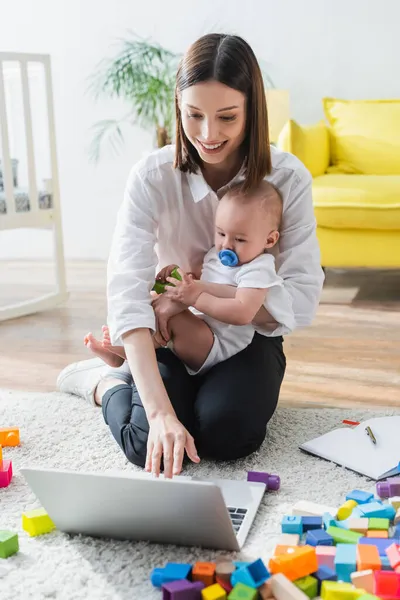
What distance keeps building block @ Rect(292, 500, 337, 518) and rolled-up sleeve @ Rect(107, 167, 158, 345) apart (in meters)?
0.40

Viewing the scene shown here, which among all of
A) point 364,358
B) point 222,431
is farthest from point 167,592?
point 364,358

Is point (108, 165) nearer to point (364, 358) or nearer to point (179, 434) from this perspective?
point (364, 358)

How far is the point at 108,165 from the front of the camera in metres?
4.02

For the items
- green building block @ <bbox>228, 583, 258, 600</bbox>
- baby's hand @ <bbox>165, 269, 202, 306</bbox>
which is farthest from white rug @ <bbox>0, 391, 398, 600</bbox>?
baby's hand @ <bbox>165, 269, 202, 306</bbox>

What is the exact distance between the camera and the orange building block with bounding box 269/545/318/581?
1070mm

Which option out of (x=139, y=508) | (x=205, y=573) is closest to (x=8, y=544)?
(x=139, y=508)

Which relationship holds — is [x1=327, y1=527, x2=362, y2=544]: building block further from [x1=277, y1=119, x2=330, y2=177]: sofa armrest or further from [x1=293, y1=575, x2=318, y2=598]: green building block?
[x1=277, y1=119, x2=330, y2=177]: sofa armrest

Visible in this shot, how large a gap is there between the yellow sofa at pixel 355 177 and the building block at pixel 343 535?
180 cm

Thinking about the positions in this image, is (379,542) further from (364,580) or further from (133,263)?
(133,263)

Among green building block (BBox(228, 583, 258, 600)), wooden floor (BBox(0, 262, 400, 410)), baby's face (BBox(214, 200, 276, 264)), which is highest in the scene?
baby's face (BBox(214, 200, 276, 264))

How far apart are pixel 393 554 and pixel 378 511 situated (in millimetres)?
149

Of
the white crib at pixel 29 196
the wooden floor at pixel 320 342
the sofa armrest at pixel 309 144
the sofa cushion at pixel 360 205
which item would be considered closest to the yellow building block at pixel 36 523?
the wooden floor at pixel 320 342

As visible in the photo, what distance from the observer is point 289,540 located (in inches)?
46.3

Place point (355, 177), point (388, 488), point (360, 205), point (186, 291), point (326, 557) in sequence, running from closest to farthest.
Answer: point (326, 557), point (388, 488), point (186, 291), point (360, 205), point (355, 177)
